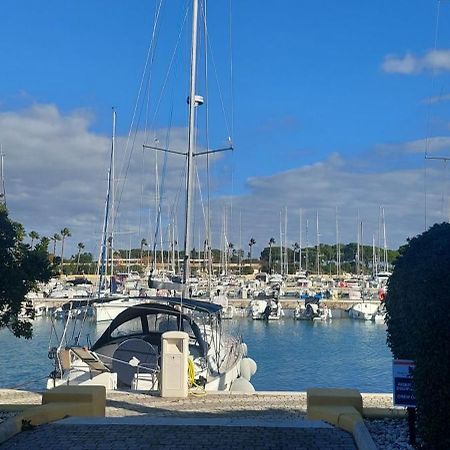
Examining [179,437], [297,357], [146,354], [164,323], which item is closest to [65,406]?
[179,437]

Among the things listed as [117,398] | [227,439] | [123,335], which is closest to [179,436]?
[227,439]

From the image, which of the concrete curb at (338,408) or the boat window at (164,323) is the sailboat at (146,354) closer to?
the boat window at (164,323)

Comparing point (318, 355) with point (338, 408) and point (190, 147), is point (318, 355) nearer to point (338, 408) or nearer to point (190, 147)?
point (190, 147)

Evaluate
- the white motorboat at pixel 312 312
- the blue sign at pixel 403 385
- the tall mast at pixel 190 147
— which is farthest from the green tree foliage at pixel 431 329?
the white motorboat at pixel 312 312

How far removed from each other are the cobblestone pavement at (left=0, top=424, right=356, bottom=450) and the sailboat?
A: 7.15m

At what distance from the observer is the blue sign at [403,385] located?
387 inches

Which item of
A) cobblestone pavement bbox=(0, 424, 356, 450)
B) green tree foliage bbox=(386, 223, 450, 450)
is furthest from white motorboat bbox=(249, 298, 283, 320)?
green tree foliage bbox=(386, 223, 450, 450)

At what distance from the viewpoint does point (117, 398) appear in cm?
1575

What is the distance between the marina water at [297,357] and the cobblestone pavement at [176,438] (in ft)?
31.9

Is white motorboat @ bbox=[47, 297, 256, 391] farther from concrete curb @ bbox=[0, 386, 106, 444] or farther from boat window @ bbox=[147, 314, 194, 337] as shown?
concrete curb @ bbox=[0, 386, 106, 444]

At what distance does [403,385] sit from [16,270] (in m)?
6.34

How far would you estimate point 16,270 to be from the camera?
1163 centimetres

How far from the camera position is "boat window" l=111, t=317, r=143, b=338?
2286 centimetres

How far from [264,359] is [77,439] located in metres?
28.5
